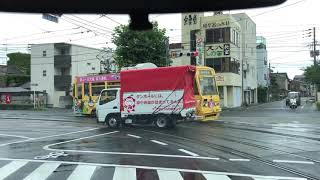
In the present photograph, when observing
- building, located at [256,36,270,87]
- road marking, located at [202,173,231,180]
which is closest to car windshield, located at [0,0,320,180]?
road marking, located at [202,173,231,180]

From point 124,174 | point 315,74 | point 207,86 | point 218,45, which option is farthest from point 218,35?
point 124,174

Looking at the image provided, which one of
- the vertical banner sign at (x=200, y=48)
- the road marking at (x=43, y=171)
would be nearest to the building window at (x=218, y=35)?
the vertical banner sign at (x=200, y=48)

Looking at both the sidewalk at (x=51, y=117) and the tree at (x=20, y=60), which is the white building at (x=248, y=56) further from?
the tree at (x=20, y=60)

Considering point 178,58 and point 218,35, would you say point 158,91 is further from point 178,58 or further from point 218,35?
point 178,58

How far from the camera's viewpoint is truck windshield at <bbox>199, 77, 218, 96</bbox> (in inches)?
1059

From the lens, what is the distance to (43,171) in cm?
1243

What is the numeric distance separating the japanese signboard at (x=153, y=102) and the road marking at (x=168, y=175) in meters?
13.2

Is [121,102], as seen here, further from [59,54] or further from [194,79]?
[59,54]

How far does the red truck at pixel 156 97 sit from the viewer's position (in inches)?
995

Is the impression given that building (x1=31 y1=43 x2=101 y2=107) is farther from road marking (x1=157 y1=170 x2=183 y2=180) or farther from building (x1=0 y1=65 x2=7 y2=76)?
road marking (x1=157 y1=170 x2=183 y2=180)

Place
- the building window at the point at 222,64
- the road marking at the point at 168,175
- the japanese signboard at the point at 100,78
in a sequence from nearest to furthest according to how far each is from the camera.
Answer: the road marking at the point at 168,175
the japanese signboard at the point at 100,78
the building window at the point at 222,64

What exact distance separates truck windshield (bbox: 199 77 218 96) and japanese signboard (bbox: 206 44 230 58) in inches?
1197

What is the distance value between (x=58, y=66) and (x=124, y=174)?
62.7 meters

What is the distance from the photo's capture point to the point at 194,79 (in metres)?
26.2
